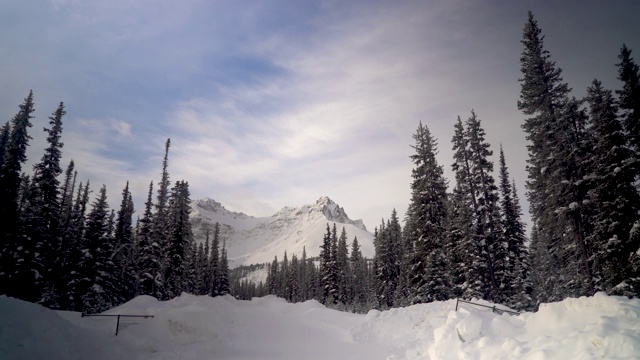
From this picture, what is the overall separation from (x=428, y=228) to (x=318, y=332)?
599 inches

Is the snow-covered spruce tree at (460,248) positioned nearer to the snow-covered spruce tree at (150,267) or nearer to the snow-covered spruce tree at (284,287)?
the snow-covered spruce tree at (150,267)

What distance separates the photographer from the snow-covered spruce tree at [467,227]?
94.9ft

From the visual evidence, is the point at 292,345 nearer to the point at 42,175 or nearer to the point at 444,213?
the point at 444,213

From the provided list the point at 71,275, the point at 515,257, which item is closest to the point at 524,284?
the point at 515,257

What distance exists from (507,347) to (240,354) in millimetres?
13846

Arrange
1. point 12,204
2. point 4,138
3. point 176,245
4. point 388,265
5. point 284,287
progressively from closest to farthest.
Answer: point 12,204
point 4,138
point 176,245
point 388,265
point 284,287

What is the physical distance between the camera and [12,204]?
29531 mm

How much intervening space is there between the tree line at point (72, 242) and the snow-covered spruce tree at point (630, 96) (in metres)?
43.1

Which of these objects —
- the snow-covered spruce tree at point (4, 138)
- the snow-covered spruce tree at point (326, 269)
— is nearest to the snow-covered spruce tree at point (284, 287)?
the snow-covered spruce tree at point (326, 269)

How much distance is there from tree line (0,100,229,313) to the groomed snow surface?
44.1 ft

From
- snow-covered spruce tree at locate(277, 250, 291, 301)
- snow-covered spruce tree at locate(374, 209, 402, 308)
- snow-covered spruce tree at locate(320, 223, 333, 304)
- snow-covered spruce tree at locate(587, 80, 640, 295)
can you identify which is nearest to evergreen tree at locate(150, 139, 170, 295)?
snow-covered spruce tree at locate(320, 223, 333, 304)

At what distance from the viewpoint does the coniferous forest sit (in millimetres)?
20375

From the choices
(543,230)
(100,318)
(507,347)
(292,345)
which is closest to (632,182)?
(543,230)

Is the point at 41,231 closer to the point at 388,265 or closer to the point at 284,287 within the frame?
the point at 388,265
